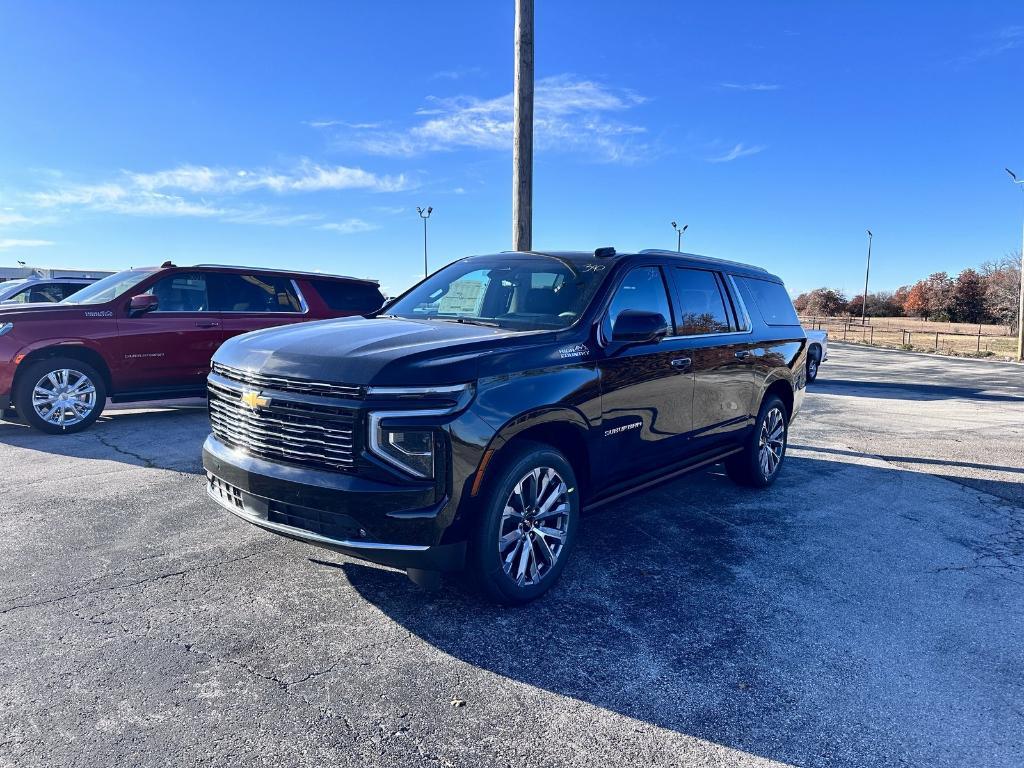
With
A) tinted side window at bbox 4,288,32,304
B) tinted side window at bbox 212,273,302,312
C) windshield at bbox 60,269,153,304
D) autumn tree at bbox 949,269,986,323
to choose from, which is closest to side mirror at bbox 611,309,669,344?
tinted side window at bbox 212,273,302,312

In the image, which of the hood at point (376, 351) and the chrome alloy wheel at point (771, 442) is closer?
the hood at point (376, 351)

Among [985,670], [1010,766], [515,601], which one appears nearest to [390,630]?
[515,601]

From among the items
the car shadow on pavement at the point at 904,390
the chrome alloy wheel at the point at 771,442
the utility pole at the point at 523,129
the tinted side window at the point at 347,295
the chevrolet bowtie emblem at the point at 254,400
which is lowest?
the car shadow on pavement at the point at 904,390

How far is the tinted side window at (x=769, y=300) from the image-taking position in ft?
19.5

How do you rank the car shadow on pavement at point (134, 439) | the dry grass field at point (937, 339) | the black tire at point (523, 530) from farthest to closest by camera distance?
the dry grass field at point (937, 339), the car shadow on pavement at point (134, 439), the black tire at point (523, 530)

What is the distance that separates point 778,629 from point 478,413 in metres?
1.92

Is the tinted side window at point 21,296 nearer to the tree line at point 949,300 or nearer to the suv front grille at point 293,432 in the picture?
the suv front grille at point 293,432

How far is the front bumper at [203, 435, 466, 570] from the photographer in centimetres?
309

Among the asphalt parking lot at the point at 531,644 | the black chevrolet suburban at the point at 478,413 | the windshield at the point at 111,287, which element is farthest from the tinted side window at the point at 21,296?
the black chevrolet suburban at the point at 478,413

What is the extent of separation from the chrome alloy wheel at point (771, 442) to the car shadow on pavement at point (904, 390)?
29.5ft

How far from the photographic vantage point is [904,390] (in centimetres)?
1583

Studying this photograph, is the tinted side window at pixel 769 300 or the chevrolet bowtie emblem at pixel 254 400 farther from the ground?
the tinted side window at pixel 769 300

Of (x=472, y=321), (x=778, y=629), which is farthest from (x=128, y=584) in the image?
(x=778, y=629)

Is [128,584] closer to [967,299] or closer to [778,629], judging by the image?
[778,629]
